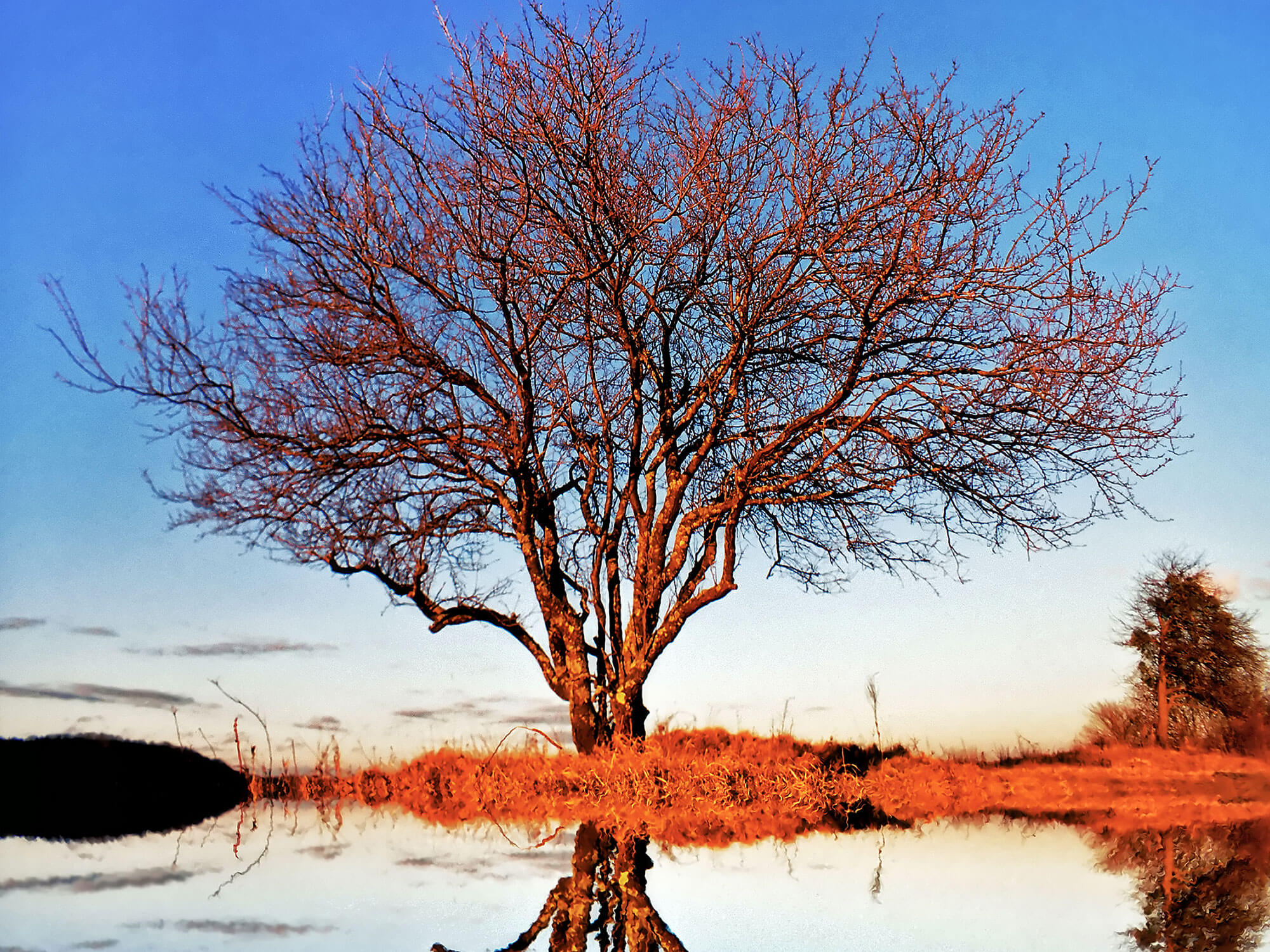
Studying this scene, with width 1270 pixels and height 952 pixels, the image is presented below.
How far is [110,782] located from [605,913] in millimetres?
8985

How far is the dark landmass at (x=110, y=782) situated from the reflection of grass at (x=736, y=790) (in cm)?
82

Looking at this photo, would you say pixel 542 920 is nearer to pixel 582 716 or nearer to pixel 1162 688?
pixel 582 716

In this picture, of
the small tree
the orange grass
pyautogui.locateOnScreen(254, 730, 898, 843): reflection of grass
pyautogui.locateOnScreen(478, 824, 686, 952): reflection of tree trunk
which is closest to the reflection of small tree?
the small tree

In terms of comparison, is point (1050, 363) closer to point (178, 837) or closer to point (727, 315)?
point (727, 315)

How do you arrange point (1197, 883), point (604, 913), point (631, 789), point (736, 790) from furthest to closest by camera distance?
1. point (736, 790)
2. point (631, 789)
3. point (1197, 883)
4. point (604, 913)

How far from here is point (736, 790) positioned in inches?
384

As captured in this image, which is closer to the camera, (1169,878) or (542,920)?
(542,920)

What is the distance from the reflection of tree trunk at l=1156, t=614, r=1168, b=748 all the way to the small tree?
0.02 meters

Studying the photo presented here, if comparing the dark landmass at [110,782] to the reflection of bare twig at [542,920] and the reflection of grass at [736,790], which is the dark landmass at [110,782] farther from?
the reflection of bare twig at [542,920]

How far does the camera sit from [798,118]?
35.2ft

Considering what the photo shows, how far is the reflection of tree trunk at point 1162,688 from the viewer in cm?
2356

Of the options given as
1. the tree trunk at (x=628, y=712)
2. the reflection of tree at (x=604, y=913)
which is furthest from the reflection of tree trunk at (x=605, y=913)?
the tree trunk at (x=628, y=712)

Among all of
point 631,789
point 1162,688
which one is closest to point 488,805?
point 631,789

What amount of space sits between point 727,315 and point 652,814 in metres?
5.62
